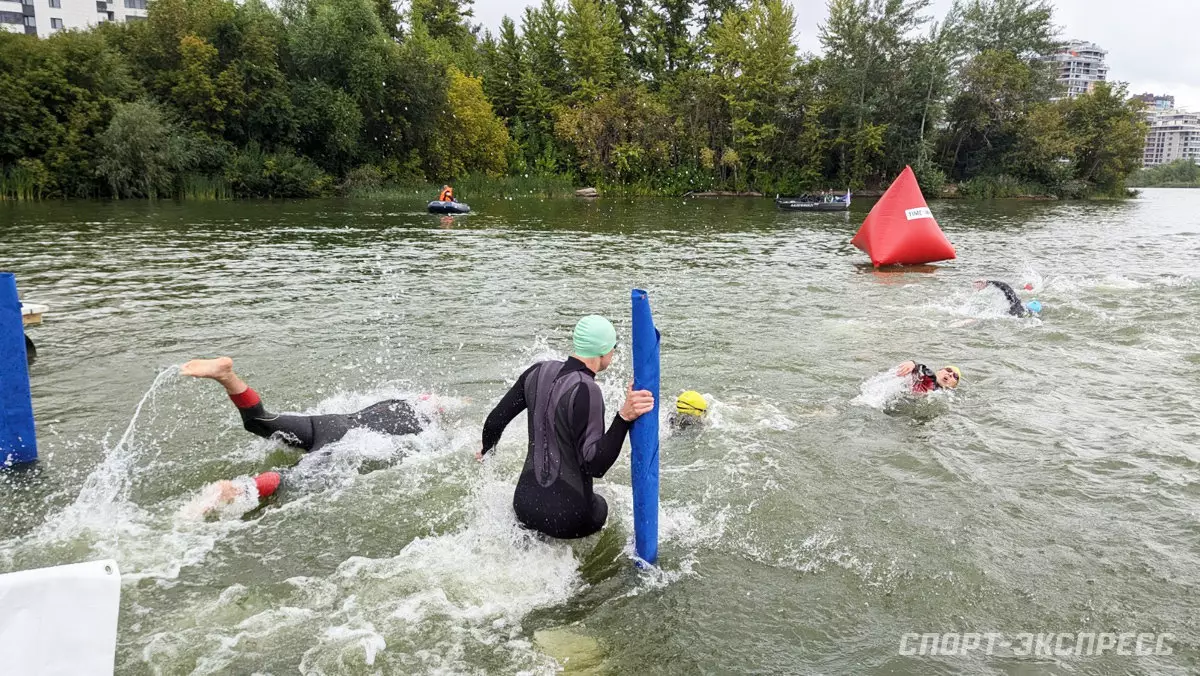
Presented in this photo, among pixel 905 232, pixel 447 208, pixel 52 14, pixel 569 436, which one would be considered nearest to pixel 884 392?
pixel 569 436

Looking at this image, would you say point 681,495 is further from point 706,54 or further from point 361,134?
point 706,54

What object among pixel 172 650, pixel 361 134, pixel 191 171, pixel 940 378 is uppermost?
pixel 361 134

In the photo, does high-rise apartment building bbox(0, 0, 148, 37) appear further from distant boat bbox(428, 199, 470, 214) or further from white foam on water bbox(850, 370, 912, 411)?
white foam on water bbox(850, 370, 912, 411)

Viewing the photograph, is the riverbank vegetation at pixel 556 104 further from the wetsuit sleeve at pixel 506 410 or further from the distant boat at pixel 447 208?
the wetsuit sleeve at pixel 506 410

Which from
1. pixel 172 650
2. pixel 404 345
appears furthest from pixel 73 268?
pixel 172 650

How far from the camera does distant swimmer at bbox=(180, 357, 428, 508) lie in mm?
5191

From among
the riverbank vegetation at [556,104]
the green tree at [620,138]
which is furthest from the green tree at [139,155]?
the green tree at [620,138]

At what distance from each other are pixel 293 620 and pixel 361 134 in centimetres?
4494

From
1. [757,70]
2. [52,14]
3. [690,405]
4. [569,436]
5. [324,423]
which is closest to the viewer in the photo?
[569,436]

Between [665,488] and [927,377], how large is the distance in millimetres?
3541

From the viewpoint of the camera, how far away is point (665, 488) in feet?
19.0

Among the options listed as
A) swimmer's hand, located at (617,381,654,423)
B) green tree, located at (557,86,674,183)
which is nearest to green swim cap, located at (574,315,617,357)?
swimmer's hand, located at (617,381,654,423)

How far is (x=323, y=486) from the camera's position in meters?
5.65

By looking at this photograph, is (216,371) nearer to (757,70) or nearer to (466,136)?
(466,136)
